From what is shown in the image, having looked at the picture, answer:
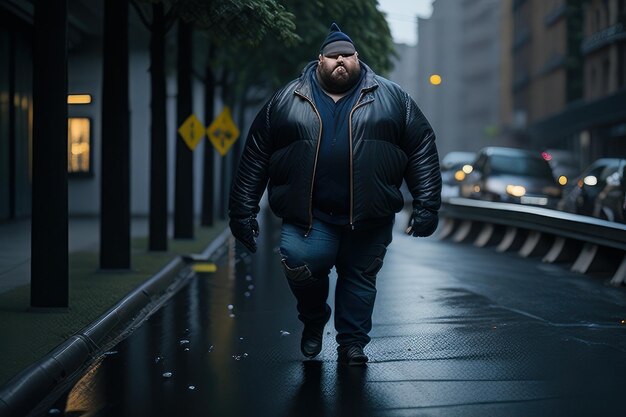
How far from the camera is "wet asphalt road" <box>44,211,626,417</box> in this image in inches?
247

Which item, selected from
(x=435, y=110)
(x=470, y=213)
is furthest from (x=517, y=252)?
(x=435, y=110)

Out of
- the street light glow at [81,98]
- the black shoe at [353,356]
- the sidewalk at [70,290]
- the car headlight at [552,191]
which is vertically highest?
the street light glow at [81,98]

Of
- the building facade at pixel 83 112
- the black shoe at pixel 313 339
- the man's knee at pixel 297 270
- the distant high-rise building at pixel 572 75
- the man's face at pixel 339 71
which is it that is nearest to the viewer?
the man's face at pixel 339 71

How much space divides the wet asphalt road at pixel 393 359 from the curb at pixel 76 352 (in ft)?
0.52

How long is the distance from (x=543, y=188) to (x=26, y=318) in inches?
757

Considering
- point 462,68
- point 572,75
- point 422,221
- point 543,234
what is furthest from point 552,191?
point 462,68

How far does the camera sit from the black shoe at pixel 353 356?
24.2 feet

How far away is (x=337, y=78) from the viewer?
23.3ft

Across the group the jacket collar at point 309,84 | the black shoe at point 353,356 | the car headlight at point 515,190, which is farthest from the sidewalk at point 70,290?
the car headlight at point 515,190

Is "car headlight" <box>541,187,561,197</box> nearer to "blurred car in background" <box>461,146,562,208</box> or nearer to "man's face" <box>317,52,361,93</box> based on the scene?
"blurred car in background" <box>461,146,562,208</box>

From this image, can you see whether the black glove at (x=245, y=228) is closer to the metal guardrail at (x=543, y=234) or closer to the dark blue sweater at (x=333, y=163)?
the dark blue sweater at (x=333, y=163)

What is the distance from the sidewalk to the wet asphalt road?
422 mm

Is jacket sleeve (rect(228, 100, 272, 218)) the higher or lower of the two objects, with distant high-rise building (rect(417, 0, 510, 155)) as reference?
lower

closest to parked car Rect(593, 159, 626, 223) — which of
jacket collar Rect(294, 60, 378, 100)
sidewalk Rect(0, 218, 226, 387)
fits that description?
sidewalk Rect(0, 218, 226, 387)
